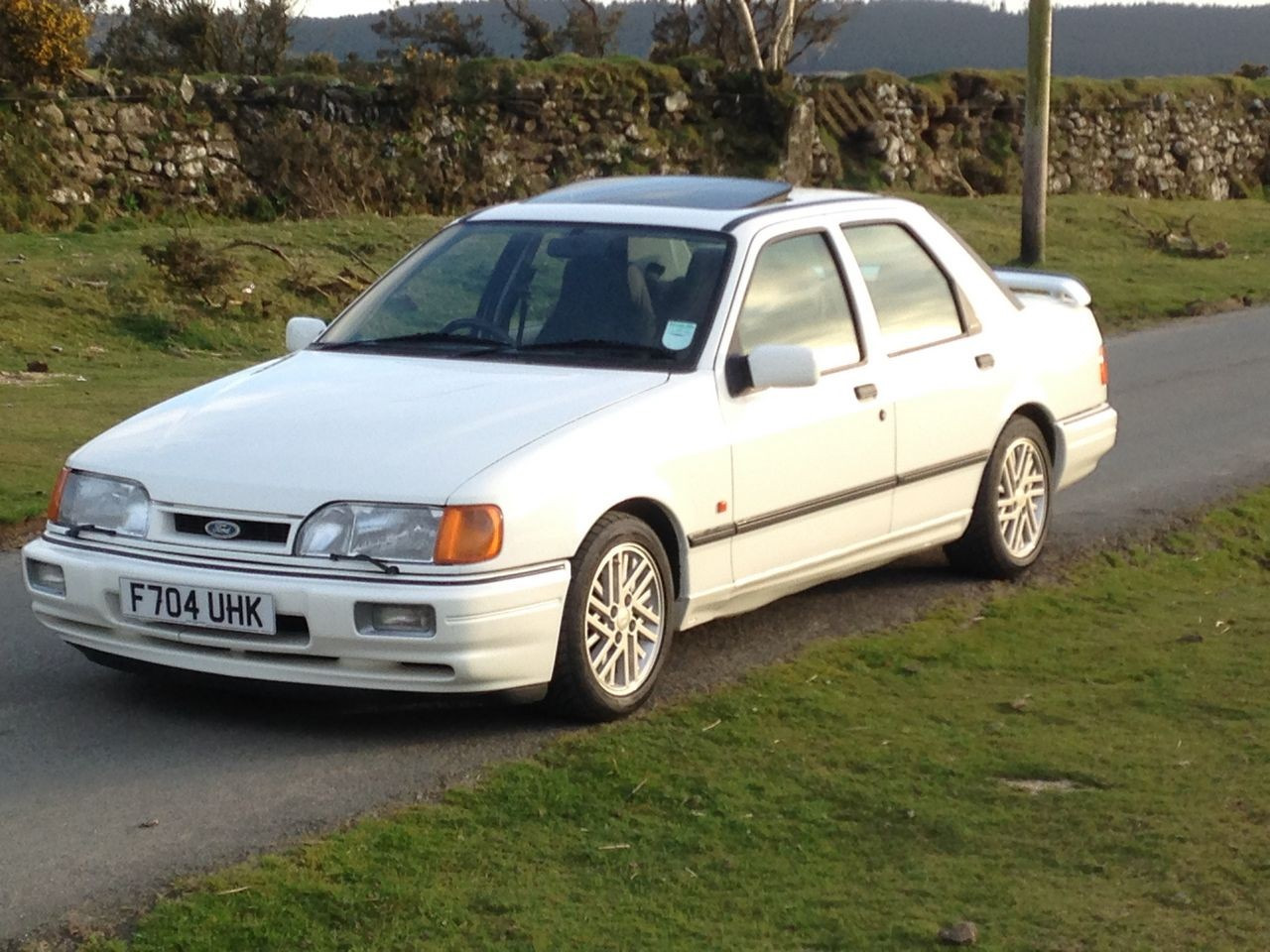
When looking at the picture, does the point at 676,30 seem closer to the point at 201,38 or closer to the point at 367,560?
the point at 201,38

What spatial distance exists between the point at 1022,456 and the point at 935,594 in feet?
2.28

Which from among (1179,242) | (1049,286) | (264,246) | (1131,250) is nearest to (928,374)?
(1049,286)

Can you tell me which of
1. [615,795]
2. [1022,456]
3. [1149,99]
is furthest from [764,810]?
[1149,99]

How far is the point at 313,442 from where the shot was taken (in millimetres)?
6062

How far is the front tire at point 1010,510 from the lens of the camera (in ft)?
26.7

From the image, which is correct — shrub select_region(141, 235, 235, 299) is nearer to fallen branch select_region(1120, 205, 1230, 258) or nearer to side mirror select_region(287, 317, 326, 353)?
side mirror select_region(287, 317, 326, 353)

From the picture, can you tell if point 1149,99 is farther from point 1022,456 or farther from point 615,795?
point 615,795

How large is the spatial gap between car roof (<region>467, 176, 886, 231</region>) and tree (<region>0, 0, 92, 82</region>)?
1434 cm

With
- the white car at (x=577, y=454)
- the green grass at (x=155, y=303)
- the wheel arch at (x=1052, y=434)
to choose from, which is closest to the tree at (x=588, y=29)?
the green grass at (x=155, y=303)

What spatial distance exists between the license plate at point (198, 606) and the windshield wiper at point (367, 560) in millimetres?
215

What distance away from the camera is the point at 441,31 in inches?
1817

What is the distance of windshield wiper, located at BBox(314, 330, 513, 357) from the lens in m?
6.97

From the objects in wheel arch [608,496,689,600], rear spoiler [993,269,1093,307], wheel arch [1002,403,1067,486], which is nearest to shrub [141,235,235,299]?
rear spoiler [993,269,1093,307]

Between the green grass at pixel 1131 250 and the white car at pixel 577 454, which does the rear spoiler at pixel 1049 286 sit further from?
the green grass at pixel 1131 250
